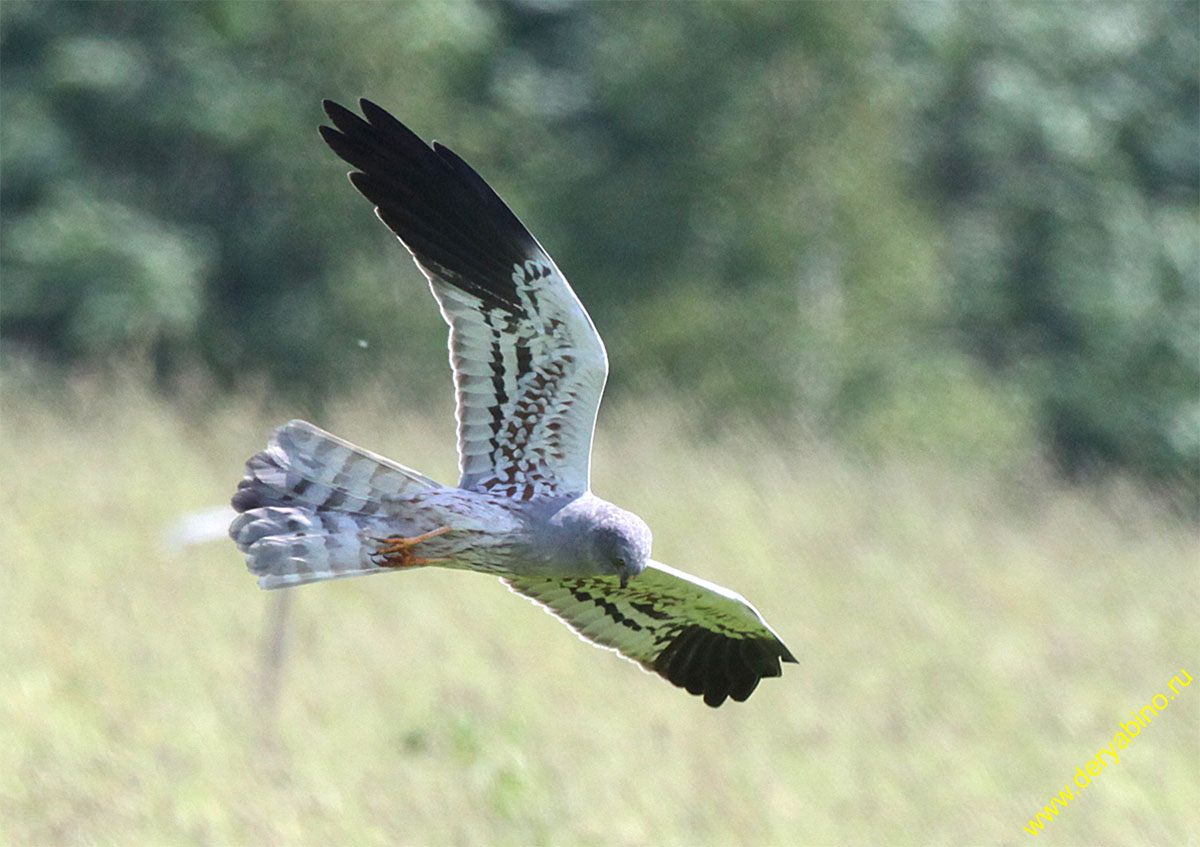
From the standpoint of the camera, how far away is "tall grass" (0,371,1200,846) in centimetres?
554

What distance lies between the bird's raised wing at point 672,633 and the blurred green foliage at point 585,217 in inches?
324

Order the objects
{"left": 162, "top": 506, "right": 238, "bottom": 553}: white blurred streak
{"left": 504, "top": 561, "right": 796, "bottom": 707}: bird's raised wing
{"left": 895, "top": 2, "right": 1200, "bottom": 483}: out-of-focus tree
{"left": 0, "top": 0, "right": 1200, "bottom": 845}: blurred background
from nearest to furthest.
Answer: {"left": 504, "top": 561, "right": 796, "bottom": 707}: bird's raised wing
{"left": 162, "top": 506, "right": 238, "bottom": 553}: white blurred streak
{"left": 0, "top": 0, "right": 1200, "bottom": 845}: blurred background
{"left": 895, "top": 2, "right": 1200, "bottom": 483}: out-of-focus tree

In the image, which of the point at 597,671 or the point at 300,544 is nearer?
the point at 300,544

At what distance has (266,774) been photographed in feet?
18.5

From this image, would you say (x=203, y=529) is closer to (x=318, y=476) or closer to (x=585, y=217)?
(x=318, y=476)

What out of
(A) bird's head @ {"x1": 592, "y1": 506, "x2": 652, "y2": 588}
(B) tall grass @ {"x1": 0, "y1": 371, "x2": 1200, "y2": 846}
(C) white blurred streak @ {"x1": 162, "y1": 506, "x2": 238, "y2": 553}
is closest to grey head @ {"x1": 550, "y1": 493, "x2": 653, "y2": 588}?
(A) bird's head @ {"x1": 592, "y1": 506, "x2": 652, "y2": 588}

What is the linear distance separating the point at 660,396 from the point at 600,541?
9063 millimetres

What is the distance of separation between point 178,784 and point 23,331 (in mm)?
9331

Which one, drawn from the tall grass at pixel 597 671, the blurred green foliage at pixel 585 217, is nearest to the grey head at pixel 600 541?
the tall grass at pixel 597 671

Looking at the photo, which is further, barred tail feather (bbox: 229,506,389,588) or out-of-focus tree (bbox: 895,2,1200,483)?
out-of-focus tree (bbox: 895,2,1200,483)

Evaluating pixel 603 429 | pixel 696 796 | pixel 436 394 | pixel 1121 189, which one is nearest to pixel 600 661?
pixel 696 796

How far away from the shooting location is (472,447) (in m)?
4.32

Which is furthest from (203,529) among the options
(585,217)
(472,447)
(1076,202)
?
(1076,202)

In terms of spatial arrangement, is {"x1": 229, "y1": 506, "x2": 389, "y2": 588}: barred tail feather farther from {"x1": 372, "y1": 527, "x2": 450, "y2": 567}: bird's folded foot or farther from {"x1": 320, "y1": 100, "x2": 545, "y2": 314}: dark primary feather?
{"x1": 320, "y1": 100, "x2": 545, "y2": 314}: dark primary feather
